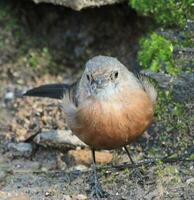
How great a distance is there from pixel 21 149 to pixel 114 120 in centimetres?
160

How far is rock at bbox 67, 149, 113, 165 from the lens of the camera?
6.36m

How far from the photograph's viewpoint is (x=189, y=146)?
235 inches

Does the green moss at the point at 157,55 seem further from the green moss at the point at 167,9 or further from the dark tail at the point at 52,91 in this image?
the dark tail at the point at 52,91

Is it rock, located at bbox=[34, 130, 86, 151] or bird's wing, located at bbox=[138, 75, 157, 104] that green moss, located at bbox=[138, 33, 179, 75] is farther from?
rock, located at bbox=[34, 130, 86, 151]

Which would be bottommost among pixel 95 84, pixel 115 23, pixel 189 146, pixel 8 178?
pixel 8 178

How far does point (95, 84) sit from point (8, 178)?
139 cm

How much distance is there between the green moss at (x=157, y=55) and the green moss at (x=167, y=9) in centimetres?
27

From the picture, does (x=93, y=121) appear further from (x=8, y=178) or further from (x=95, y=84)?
(x=8, y=178)

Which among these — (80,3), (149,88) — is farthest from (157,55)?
(80,3)

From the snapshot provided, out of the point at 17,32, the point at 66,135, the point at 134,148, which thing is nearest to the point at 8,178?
the point at 66,135

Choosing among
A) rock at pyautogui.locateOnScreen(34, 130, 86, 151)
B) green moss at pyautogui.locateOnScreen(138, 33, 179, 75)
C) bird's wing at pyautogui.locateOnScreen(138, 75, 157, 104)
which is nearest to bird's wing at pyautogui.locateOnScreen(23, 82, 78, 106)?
rock at pyautogui.locateOnScreen(34, 130, 86, 151)

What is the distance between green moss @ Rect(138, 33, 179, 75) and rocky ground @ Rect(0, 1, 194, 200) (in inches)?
4.0

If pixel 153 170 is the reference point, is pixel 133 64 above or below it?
above

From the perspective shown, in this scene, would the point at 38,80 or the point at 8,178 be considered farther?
the point at 38,80
